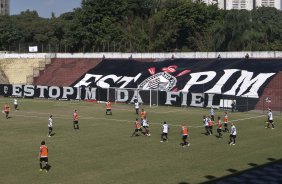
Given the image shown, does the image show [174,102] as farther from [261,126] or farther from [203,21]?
[203,21]

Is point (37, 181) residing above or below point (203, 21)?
below

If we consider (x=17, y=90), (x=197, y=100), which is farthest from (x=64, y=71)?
(x=197, y=100)

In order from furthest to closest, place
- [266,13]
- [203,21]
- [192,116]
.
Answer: [266,13] → [203,21] → [192,116]

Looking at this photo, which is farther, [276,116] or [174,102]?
[174,102]

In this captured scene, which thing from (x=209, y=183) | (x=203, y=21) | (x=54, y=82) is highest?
(x=203, y=21)

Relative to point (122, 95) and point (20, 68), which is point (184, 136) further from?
point (20, 68)

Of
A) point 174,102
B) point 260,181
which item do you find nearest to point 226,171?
point 260,181

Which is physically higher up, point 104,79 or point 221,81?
point 104,79

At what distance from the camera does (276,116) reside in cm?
5609

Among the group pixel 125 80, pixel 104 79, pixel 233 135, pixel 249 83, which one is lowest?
pixel 233 135

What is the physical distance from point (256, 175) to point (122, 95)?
46.1m

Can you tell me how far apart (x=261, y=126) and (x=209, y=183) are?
2340 cm

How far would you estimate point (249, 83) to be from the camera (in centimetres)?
6781

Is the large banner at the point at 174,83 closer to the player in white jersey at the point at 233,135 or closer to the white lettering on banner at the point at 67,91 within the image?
the white lettering on banner at the point at 67,91
